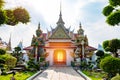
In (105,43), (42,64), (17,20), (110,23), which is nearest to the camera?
(110,23)

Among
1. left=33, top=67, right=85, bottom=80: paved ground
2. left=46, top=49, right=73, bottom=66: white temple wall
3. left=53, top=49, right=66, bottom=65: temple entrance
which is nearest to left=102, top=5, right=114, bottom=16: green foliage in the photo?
left=33, top=67, right=85, bottom=80: paved ground

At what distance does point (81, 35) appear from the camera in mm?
33125

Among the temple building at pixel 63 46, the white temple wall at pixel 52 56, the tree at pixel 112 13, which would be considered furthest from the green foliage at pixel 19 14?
the white temple wall at pixel 52 56

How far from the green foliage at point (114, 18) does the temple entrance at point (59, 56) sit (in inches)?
958

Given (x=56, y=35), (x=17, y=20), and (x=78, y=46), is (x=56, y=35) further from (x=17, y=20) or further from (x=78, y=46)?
(x=17, y=20)

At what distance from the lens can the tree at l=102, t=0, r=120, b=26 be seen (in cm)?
1140

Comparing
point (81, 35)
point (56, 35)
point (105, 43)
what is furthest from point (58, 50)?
point (105, 43)

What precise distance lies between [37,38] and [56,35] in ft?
22.1

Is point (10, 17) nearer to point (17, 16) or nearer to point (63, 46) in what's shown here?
point (17, 16)

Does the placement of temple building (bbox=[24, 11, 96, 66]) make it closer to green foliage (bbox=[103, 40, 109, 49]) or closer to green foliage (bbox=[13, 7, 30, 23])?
green foliage (bbox=[103, 40, 109, 49])

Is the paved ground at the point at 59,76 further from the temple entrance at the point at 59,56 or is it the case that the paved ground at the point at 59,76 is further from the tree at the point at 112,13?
the temple entrance at the point at 59,56

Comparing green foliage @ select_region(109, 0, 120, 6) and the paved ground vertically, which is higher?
green foliage @ select_region(109, 0, 120, 6)

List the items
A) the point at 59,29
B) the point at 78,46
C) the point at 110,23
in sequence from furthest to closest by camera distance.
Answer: the point at 59,29
the point at 78,46
the point at 110,23

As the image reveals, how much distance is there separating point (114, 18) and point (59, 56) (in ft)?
85.9
